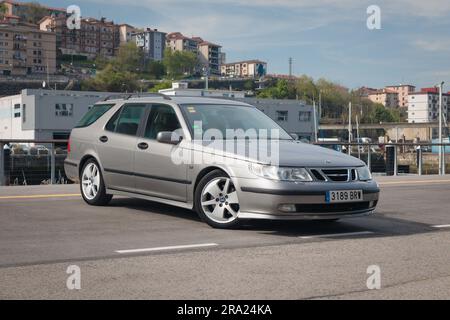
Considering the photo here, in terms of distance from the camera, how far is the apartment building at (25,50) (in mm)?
181125

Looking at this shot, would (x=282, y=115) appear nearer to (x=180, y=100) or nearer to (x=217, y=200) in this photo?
(x=180, y=100)

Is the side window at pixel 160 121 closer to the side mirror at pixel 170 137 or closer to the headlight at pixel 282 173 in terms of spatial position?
the side mirror at pixel 170 137

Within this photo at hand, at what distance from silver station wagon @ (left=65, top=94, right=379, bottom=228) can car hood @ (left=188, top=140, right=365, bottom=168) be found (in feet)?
0.04

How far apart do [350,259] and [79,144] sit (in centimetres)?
555

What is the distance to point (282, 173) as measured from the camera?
7363 mm

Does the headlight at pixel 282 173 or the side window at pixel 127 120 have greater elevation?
the side window at pixel 127 120

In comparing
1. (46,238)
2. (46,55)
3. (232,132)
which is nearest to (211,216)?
(232,132)

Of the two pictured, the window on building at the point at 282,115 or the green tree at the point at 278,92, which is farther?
the green tree at the point at 278,92

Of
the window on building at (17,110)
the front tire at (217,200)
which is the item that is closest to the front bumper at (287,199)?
the front tire at (217,200)

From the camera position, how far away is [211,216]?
7.87 meters

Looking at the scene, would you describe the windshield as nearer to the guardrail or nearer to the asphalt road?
the asphalt road

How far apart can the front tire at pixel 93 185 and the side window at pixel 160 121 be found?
4.02ft

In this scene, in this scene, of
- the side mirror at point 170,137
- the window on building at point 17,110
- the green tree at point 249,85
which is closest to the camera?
the side mirror at point 170,137

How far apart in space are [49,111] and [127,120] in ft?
241
